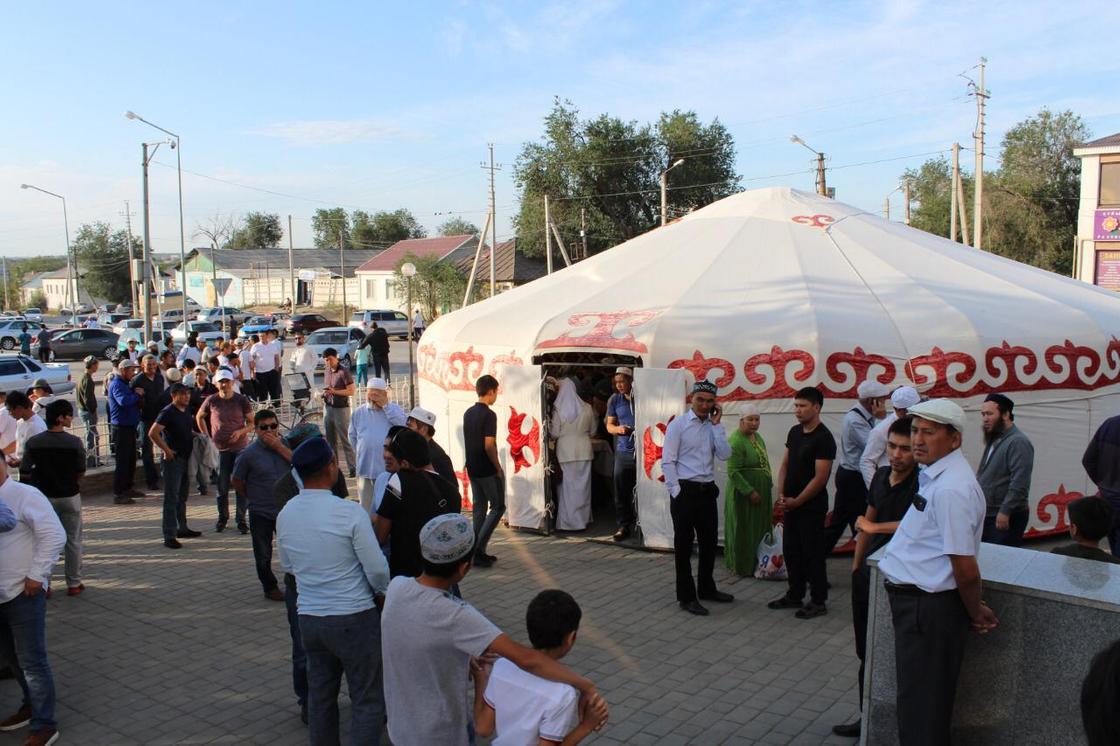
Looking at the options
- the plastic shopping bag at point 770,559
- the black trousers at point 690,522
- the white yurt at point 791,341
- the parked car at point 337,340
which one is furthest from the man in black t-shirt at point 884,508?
the parked car at point 337,340

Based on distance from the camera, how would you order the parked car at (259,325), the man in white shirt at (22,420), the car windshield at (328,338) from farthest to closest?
the parked car at (259,325), the car windshield at (328,338), the man in white shirt at (22,420)

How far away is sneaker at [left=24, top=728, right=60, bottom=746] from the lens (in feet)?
16.1

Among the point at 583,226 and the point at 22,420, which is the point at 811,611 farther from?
the point at 583,226

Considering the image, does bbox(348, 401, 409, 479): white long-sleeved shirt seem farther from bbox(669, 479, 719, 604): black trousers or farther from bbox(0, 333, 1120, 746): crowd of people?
bbox(669, 479, 719, 604): black trousers

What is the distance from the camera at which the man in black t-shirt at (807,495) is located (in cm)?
643

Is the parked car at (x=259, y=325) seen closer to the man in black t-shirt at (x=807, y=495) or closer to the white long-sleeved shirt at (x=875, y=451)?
the man in black t-shirt at (x=807, y=495)

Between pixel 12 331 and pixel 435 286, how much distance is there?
18845 millimetres

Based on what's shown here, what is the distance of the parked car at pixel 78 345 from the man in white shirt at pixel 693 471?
32.0 m

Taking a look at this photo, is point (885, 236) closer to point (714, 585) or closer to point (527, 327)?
point (527, 327)

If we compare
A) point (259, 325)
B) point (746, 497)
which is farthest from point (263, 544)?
point (259, 325)

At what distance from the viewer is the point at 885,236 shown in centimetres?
1089

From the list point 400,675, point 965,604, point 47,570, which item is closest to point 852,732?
point 965,604

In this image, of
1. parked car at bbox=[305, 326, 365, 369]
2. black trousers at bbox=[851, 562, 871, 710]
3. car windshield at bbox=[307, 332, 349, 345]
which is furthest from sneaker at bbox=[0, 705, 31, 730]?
car windshield at bbox=[307, 332, 349, 345]

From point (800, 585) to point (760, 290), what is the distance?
11.5 ft
